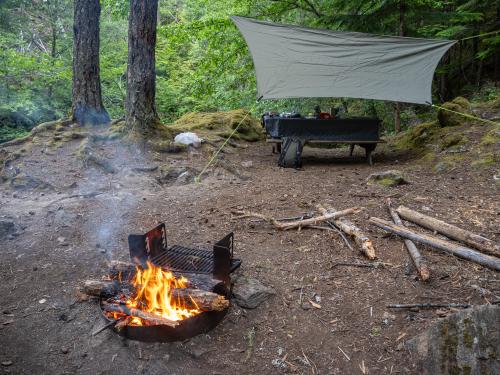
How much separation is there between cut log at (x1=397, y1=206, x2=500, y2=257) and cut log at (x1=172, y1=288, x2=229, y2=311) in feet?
7.31

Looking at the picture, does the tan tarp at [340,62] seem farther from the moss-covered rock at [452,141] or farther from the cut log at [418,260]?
the cut log at [418,260]

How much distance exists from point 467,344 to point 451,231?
1.76 metres

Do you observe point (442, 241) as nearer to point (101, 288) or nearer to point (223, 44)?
point (101, 288)

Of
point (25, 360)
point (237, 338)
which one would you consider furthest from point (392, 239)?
point (25, 360)

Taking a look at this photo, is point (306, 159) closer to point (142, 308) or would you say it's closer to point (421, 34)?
point (421, 34)

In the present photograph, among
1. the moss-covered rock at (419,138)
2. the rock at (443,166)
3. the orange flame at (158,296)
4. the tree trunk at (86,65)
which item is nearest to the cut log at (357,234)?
the orange flame at (158,296)

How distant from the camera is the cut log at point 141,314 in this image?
219 cm

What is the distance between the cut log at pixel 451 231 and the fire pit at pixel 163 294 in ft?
6.44

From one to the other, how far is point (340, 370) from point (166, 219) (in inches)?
103

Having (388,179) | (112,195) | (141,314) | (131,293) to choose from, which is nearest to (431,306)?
(141,314)

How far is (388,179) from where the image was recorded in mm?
4969

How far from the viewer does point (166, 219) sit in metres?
4.14

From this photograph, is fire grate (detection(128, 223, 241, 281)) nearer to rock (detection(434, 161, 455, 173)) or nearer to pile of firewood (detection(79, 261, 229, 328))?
pile of firewood (detection(79, 261, 229, 328))

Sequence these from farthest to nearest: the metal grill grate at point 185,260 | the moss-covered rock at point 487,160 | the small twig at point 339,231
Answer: the moss-covered rock at point 487,160, the small twig at point 339,231, the metal grill grate at point 185,260
